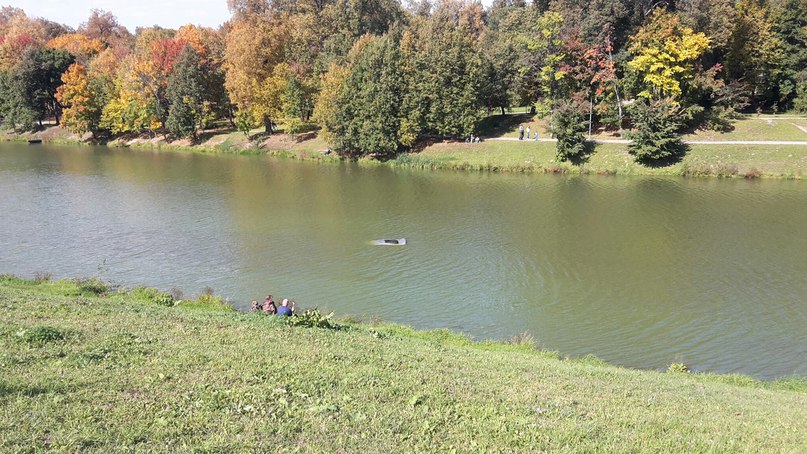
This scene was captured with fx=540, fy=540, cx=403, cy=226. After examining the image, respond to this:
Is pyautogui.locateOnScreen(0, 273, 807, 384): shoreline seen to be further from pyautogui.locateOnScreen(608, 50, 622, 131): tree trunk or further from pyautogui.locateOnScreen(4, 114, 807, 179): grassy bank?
pyautogui.locateOnScreen(608, 50, 622, 131): tree trunk

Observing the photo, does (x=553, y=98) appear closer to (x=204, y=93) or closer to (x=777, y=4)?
(x=777, y=4)

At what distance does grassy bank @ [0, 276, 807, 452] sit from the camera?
323 inches

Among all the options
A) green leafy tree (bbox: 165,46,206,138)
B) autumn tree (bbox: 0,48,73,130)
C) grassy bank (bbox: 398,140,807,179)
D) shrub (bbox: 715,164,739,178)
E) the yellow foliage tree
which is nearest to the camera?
grassy bank (bbox: 398,140,807,179)

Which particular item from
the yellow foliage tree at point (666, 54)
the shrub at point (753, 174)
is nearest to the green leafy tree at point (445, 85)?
the yellow foliage tree at point (666, 54)

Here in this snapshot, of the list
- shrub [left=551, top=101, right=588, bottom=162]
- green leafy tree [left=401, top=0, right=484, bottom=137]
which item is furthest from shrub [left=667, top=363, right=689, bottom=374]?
green leafy tree [left=401, top=0, right=484, bottom=137]

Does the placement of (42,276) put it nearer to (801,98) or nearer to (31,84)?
(801,98)

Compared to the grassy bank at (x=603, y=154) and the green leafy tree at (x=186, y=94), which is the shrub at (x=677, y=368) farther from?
the green leafy tree at (x=186, y=94)

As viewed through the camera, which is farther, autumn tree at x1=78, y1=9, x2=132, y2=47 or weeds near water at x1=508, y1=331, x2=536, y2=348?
autumn tree at x1=78, y1=9, x2=132, y2=47

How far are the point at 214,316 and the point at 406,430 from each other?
9541mm

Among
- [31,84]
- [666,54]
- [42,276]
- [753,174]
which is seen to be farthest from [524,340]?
[31,84]

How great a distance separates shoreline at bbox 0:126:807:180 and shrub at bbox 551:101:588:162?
1131 mm

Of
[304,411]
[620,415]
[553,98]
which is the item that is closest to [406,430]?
[304,411]

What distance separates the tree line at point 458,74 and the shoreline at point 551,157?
175 centimetres

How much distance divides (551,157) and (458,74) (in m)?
13.4
